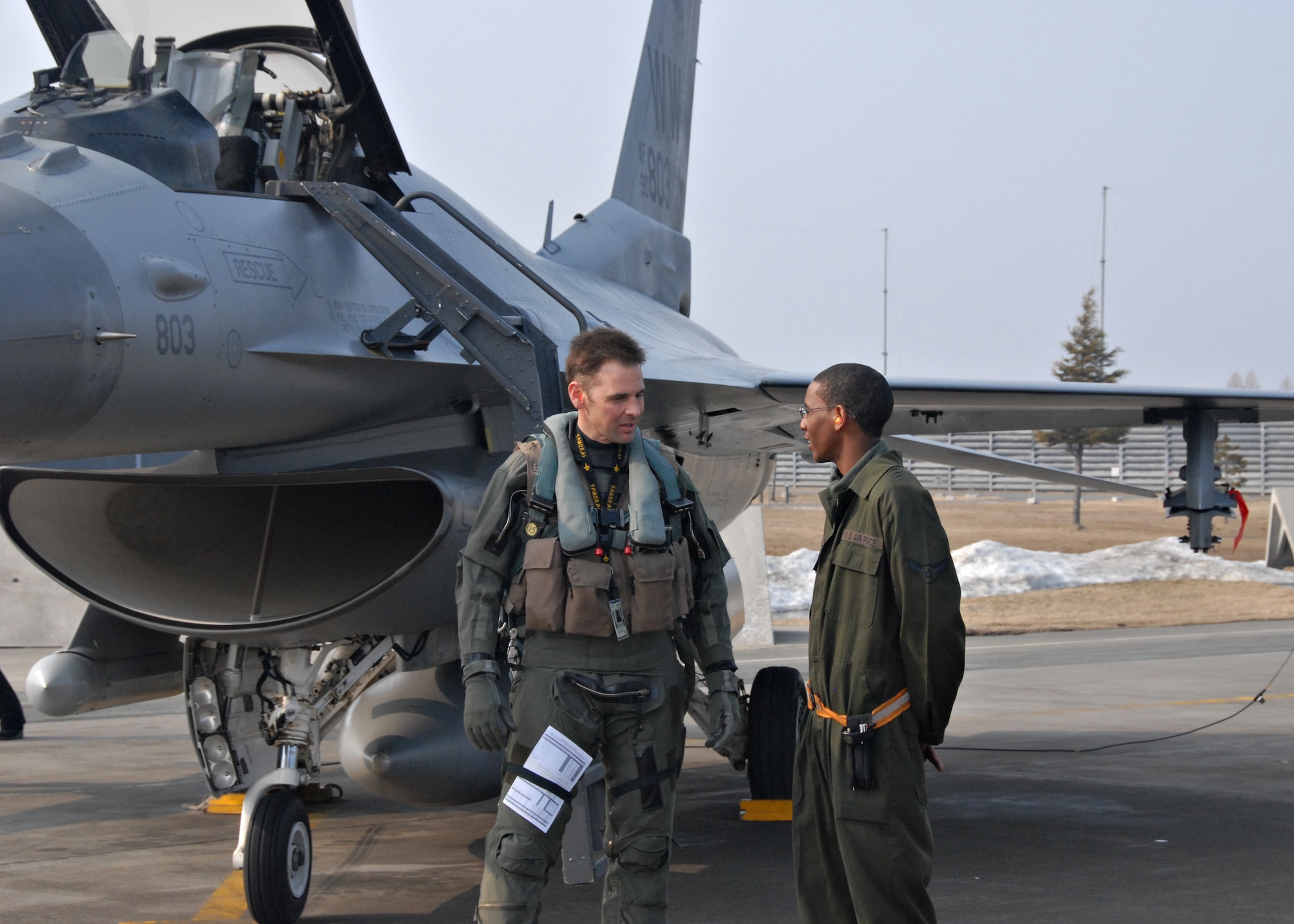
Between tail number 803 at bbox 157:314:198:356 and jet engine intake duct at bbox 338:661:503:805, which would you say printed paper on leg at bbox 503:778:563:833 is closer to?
jet engine intake duct at bbox 338:661:503:805

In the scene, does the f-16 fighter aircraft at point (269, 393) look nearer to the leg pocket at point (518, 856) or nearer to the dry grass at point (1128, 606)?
the leg pocket at point (518, 856)

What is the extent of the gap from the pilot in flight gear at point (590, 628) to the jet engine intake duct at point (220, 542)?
62.8 inches

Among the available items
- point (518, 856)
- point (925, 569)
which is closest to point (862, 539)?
point (925, 569)

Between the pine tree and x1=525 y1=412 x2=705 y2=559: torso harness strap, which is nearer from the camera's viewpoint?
x1=525 y1=412 x2=705 y2=559: torso harness strap

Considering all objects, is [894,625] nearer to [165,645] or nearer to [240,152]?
[240,152]

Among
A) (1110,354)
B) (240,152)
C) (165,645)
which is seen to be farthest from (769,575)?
(1110,354)

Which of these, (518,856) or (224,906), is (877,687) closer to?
(518,856)

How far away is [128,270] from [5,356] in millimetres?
577

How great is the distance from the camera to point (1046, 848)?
6.18m

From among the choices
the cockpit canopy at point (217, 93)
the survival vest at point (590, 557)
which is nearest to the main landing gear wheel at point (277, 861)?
the survival vest at point (590, 557)

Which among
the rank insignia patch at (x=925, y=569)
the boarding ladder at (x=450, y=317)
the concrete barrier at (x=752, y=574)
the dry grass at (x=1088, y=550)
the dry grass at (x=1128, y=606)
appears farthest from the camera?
the dry grass at (x=1088, y=550)

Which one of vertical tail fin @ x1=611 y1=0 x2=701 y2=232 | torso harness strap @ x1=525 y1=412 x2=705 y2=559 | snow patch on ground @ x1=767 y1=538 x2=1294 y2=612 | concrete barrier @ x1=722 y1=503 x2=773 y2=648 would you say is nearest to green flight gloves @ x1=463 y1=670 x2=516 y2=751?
torso harness strap @ x1=525 y1=412 x2=705 y2=559

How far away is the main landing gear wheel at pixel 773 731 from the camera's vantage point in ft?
23.3

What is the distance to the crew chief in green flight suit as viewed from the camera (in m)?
3.25
